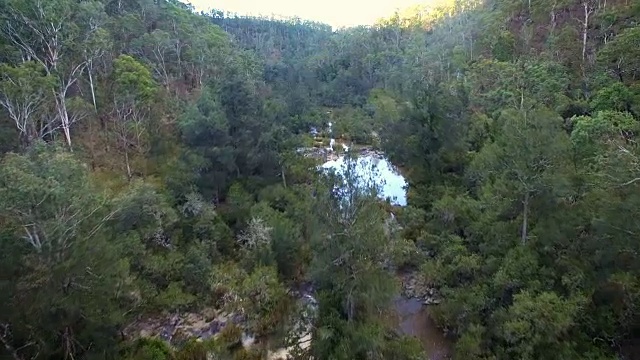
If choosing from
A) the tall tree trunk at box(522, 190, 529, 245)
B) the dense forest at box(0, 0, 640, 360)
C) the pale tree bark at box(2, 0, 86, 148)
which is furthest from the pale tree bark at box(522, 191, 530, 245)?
the pale tree bark at box(2, 0, 86, 148)

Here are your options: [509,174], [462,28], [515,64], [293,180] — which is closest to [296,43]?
[462,28]

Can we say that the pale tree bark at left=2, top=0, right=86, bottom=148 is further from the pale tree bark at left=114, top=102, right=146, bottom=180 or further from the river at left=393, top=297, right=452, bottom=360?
the river at left=393, top=297, right=452, bottom=360

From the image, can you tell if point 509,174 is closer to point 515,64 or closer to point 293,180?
point 293,180

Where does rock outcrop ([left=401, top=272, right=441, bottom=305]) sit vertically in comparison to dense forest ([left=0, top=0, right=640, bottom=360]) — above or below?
below

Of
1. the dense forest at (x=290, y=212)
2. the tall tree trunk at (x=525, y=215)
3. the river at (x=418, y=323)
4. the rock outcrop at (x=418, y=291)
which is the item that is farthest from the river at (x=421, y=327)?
the tall tree trunk at (x=525, y=215)

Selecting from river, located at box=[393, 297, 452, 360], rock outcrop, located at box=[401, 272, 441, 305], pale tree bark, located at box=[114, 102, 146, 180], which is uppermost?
pale tree bark, located at box=[114, 102, 146, 180]

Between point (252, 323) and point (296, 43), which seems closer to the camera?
point (252, 323)

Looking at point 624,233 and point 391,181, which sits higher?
point 624,233

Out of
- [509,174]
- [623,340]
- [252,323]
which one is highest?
[509,174]

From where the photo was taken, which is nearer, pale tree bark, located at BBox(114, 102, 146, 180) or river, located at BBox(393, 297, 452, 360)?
river, located at BBox(393, 297, 452, 360)
